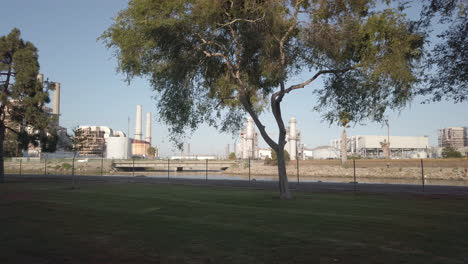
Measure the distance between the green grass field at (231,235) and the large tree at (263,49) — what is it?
668 cm

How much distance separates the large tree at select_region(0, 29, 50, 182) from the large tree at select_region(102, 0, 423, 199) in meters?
16.1

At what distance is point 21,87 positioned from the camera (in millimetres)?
33531

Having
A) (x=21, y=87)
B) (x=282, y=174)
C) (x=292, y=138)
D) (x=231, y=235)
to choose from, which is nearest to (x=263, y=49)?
(x=282, y=174)

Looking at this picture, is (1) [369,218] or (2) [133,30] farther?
(2) [133,30]

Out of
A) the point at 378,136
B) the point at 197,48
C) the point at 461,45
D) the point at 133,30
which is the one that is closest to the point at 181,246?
the point at 197,48

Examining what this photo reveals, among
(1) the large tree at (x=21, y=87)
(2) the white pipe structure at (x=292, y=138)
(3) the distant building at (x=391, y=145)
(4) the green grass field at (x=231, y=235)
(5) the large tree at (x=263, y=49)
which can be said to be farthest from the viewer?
(3) the distant building at (x=391, y=145)

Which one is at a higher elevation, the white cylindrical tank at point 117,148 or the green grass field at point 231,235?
the white cylindrical tank at point 117,148

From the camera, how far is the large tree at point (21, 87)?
33.4 metres

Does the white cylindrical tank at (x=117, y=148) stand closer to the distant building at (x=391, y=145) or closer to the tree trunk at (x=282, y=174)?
the distant building at (x=391, y=145)

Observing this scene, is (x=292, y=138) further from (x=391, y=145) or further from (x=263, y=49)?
(x=263, y=49)

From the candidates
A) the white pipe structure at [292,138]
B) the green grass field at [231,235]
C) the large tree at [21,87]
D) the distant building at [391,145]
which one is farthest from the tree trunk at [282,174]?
the distant building at [391,145]

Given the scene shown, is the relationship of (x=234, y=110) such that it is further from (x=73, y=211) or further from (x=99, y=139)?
(x=99, y=139)

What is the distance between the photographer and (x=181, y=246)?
28.0ft

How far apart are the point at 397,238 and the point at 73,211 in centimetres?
1149
